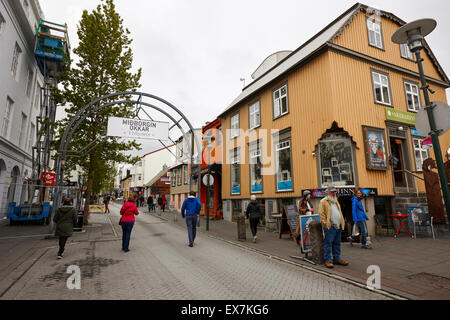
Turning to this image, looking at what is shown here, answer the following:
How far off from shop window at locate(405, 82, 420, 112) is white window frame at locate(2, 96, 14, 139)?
22549mm

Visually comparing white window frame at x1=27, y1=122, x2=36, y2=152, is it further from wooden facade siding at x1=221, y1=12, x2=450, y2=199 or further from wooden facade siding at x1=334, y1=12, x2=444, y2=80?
wooden facade siding at x1=334, y1=12, x2=444, y2=80

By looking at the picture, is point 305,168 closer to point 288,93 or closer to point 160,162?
point 288,93

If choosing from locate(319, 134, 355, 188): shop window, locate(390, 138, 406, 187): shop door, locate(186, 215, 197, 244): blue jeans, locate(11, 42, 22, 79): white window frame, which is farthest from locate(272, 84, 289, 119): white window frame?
locate(11, 42, 22, 79): white window frame

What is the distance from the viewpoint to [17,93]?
1620cm

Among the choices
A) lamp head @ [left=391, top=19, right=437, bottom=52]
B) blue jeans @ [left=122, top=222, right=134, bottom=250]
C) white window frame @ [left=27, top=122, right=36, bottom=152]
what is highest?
white window frame @ [left=27, top=122, right=36, bottom=152]

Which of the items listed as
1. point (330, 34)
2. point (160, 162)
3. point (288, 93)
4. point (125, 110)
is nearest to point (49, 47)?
point (125, 110)

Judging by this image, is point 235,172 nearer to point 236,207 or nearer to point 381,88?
point 236,207

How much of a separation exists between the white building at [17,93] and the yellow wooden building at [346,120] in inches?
543

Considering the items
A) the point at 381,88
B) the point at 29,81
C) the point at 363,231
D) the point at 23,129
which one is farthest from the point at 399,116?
the point at 29,81

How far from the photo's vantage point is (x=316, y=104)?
11.9 m

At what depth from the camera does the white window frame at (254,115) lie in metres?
16.3

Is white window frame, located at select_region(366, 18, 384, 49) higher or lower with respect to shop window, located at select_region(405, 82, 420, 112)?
higher

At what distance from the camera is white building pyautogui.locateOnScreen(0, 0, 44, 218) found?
13883 millimetres

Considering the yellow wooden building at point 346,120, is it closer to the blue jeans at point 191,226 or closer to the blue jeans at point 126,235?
the blue jeans at point 191,226
